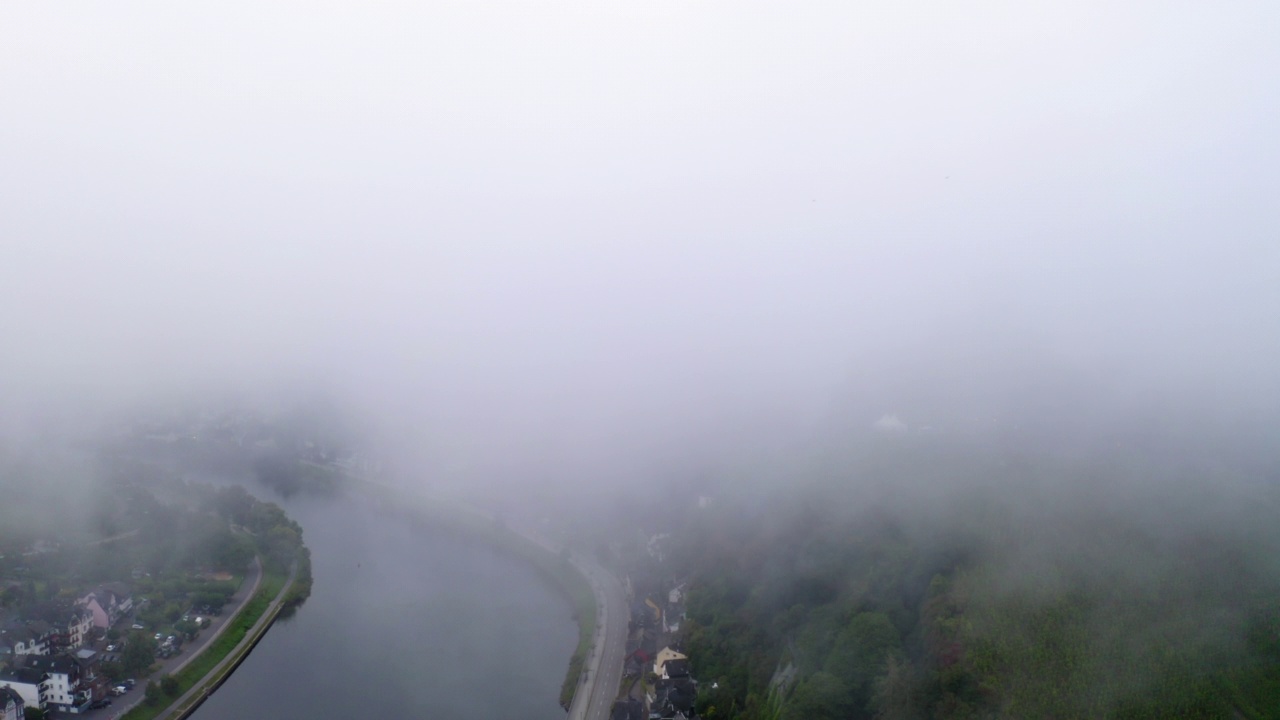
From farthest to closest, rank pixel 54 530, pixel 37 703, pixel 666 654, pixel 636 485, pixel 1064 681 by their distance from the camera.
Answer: pixel 636 485, pixel 54 530, pixel 666 654, pixel 37 703, pixel 1064 681

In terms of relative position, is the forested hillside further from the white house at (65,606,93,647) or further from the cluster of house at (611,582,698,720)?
the white house at (65,606,93,647)

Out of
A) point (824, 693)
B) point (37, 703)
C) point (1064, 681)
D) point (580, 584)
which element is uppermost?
point (1064, 681)

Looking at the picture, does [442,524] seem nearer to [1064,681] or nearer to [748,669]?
[748,669]

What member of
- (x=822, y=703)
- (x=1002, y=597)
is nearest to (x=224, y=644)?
(x=822, y=703)

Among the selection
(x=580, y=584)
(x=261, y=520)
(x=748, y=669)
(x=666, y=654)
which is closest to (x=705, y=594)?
(x=666, y=654)

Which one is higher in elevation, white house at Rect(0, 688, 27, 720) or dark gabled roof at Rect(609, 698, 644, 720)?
white house at Rect(0, 688, 27, 720)

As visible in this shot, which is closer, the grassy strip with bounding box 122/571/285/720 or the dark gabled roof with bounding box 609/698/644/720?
the grassy strip with bounding box 122/571/285/720

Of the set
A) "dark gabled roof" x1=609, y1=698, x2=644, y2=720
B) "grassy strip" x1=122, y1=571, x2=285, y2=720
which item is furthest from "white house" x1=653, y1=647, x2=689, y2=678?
"grassy strip" x1=122, y1=571, x2=285, y2=720
